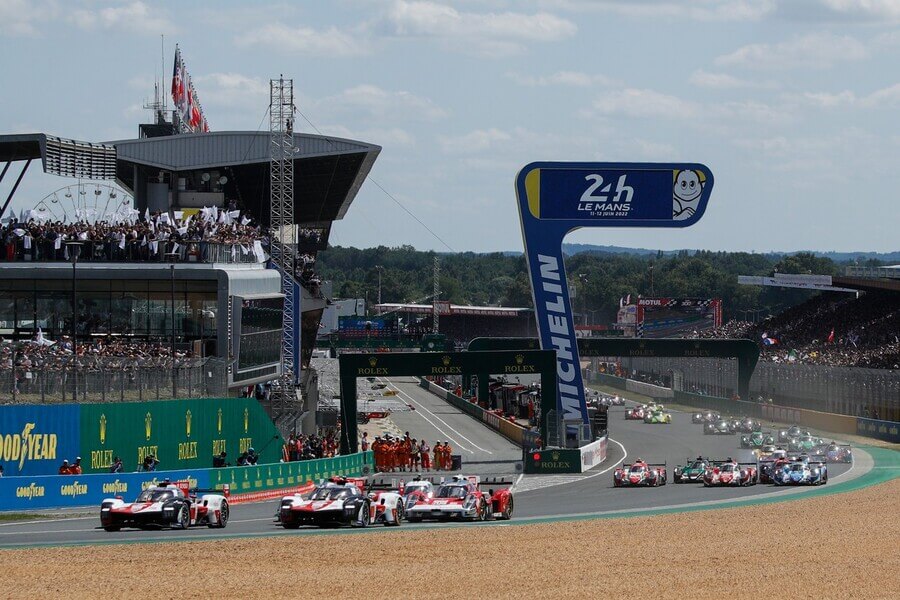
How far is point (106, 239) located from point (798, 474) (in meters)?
26.1

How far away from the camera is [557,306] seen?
62.9 metres

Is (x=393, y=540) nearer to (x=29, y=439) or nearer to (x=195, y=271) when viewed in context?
(x=29, y=439)

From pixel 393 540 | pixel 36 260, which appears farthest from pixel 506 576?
pixel 36 260

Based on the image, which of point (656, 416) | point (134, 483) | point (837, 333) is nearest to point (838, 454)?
point (656, 416)

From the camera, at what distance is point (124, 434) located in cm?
4103

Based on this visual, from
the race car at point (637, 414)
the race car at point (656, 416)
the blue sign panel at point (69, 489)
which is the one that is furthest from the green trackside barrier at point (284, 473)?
the race car at point (637, 414)

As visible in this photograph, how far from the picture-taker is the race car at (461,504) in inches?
1380

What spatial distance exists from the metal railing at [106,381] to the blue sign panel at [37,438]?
1.10 ft

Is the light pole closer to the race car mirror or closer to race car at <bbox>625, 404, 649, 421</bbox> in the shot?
the race car mirror

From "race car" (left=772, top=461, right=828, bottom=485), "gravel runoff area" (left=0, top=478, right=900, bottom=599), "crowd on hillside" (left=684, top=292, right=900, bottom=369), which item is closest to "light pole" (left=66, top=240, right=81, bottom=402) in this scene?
"gravel runoff area" (left=0, top=478, right=900, bottom=599)

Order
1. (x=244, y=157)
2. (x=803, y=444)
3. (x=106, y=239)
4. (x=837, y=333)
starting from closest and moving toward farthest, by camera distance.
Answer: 1. (x=106, y=239)
2. (x=803, y=444)
3. (x=244, y=157)
4. (x=837, y=333)

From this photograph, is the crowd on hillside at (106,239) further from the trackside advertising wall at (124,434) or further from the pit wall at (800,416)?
the pit wall at (800,416)

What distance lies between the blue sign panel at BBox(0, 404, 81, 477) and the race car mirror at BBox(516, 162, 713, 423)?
27.3 m

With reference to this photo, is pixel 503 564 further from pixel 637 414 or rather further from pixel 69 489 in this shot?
pixel 637 414
